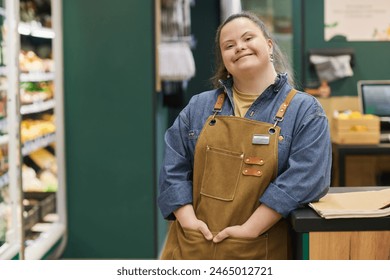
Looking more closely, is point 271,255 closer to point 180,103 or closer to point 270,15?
point 180,103

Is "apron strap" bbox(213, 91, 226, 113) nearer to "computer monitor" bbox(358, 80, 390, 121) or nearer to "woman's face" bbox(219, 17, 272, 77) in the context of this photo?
"woman's face" bbox(219, 17, 272, 77)

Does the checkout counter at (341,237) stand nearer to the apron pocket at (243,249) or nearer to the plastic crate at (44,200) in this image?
the apron pocket at (243,249)

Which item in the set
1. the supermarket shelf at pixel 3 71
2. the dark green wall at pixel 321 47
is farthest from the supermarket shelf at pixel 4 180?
the dark green wall at pixel 321 47

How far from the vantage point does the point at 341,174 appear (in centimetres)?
407

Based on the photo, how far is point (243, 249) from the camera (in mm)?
1878

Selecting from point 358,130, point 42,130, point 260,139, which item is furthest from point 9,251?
point 358,130

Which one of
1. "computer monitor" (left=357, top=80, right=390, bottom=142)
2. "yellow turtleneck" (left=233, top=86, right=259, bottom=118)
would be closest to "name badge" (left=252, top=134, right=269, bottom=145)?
"yellow turtleneck" (left=233, top=86, right=259, bottom=118)

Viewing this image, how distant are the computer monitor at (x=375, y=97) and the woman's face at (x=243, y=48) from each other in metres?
2.65

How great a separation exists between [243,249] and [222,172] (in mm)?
230

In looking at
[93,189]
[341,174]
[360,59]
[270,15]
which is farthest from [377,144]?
[93,189]

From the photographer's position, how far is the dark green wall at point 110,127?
3684mm

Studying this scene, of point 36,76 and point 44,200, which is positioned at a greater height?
point 36,76

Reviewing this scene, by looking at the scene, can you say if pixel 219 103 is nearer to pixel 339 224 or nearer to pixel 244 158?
pixel 244 158
